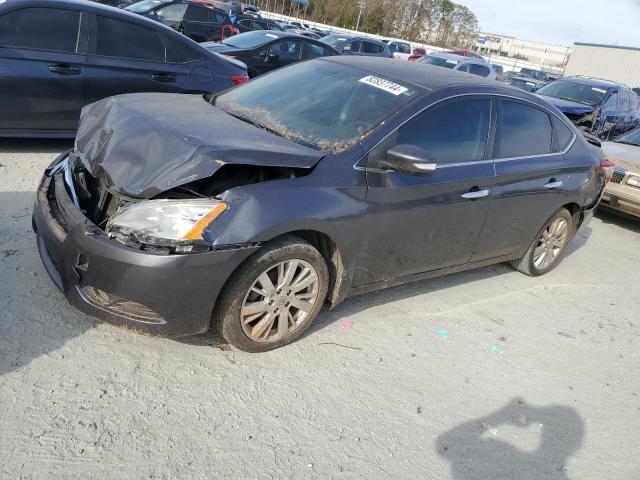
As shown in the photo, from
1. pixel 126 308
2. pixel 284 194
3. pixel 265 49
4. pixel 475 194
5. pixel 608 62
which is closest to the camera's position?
pixel 126 308

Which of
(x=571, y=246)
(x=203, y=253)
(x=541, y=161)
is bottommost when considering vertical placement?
(x=571, y=246)

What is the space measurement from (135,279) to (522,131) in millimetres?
3273

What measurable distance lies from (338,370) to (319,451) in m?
0.68

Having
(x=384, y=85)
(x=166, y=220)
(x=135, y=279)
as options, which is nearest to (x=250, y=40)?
(x=384, y=85)

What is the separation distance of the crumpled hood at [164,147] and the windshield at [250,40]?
303 inches

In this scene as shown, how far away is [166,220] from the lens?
2.84 meters

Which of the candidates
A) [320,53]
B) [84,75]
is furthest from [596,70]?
[84,75]

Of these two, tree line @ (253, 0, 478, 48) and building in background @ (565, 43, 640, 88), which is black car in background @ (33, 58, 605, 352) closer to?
building in background @ (565, 43, 640, 88)

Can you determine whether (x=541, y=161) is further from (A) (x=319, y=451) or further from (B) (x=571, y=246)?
(A) (x=319, y=451)

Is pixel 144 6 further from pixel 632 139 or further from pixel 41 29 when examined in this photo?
pixel 632 139

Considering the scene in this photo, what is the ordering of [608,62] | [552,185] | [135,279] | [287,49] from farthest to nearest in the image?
1. [608,62]
2. [287,49]
3. [552,185]
4. [135,279]

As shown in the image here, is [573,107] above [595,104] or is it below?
below

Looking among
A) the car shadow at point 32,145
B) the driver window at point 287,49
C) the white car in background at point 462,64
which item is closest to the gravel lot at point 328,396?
the car shadow at point 32,145

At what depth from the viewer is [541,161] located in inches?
185
